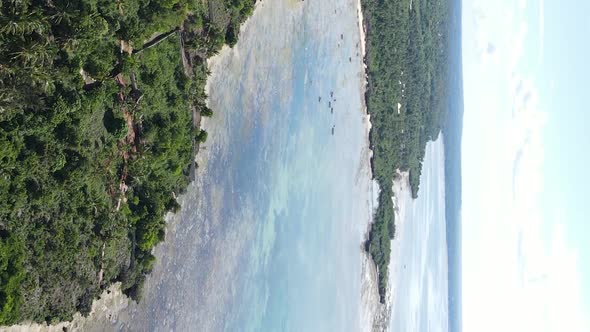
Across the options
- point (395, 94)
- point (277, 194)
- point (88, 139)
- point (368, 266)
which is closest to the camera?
point (88, 139)

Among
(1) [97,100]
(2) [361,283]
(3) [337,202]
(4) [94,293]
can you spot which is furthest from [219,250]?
(2) [361,283]

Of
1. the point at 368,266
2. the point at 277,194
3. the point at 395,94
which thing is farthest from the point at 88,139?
the point at 395,94

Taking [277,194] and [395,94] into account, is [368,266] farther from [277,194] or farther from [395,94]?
[395,94]

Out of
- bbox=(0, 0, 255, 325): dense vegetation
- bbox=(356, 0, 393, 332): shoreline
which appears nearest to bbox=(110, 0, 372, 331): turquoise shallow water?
bbox=(356, 0, 393, 332): shoreline

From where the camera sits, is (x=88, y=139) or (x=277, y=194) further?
(x=277, y=194)

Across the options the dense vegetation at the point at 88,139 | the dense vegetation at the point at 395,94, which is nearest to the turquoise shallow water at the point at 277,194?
the dense vegetation at the point at 395,94

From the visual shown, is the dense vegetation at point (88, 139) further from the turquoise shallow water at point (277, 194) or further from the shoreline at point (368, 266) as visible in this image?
the shoreline at point (368, 266)
